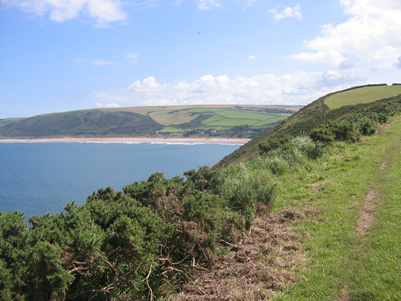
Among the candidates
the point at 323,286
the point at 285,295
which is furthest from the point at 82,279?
the point at 323,286

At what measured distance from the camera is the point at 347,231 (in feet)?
16.7

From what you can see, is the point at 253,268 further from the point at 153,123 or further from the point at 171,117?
the point at 171,117

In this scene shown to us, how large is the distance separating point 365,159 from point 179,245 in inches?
312

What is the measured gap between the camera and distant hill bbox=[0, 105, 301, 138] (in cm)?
12104

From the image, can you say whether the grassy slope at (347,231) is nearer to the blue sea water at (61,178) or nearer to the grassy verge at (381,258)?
the grassy verge at (381,258)

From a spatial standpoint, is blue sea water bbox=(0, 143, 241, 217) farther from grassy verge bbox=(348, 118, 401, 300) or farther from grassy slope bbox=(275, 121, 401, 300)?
grassy verge bbox=(348, 118, 401, 300)

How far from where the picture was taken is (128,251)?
144 inches

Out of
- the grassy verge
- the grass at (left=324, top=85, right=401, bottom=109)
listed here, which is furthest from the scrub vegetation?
the grass at (left=324, top=85, right=401, bottom=109)

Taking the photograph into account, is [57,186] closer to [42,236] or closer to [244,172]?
[244,172]

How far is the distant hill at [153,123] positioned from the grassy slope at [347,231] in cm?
9724

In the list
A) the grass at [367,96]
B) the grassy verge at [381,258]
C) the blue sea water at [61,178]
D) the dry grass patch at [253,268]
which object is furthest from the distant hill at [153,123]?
the dry grass patch at [253,268]

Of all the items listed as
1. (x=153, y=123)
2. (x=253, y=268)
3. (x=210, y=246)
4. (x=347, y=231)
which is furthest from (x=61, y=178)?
(x=153, y=123)

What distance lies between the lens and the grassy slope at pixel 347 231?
3574mm

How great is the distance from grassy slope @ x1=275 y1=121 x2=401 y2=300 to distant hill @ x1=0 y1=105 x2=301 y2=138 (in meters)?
97.2
